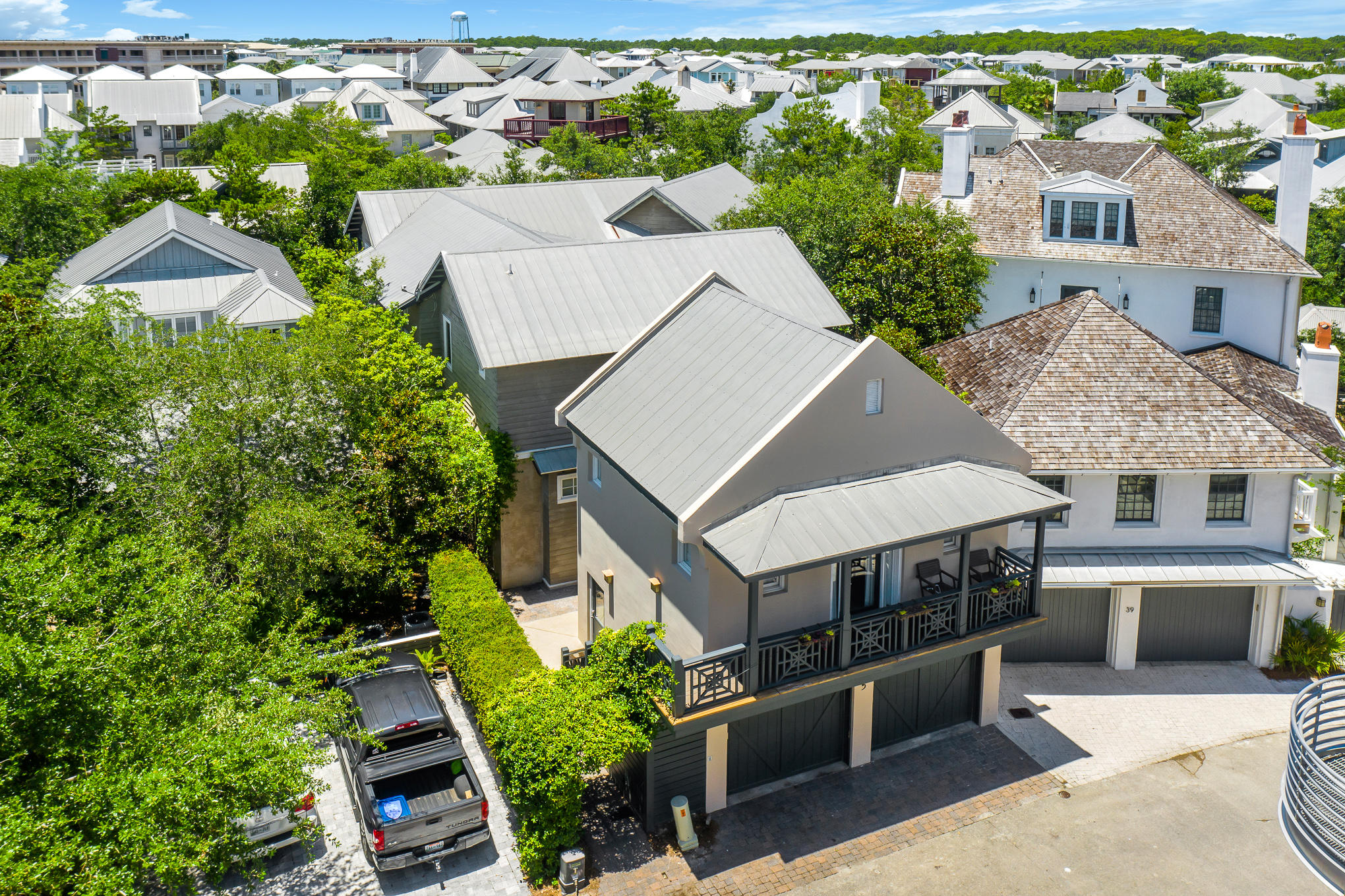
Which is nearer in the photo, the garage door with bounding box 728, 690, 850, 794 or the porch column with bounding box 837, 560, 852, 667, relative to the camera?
the porch column with bounding box 837, 560, 852, 667

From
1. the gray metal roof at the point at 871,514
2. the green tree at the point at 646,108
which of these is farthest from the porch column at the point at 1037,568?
the green tree at the point at 646,108

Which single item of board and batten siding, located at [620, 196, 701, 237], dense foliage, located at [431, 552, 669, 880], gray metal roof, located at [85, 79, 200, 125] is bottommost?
dense foliage, located at [431, 552, 669, 880]

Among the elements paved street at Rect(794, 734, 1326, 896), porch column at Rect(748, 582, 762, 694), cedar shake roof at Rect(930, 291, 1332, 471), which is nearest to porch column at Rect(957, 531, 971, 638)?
paved street at Rect(794, 734, 1326, 896)

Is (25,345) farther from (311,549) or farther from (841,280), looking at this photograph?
(841,280)

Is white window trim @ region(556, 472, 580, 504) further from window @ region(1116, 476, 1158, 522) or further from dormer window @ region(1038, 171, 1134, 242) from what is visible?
dormer window @ region(1038, 171, 1134, 242)

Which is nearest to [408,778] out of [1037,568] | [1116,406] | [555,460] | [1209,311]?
[555,460]

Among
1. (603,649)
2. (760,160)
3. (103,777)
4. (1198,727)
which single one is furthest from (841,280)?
(760,160)

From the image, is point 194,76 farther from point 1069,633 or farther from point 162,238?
point 1069,633
